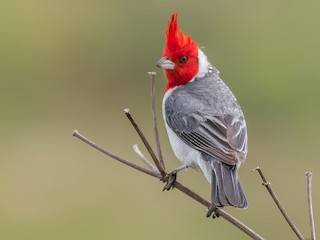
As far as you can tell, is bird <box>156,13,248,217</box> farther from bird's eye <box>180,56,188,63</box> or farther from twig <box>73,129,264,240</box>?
twig <box>73,129,264,240</box>

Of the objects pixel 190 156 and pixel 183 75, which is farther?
pixel 183 75

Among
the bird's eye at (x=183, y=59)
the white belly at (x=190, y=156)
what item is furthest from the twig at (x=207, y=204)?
the bird's eye at (x=183, y=59)

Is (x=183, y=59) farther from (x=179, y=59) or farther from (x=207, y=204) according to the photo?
(x=207, y=204)

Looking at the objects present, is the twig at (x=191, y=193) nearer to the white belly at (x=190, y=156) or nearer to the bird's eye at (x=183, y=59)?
the white belly at (x=190, y=156)

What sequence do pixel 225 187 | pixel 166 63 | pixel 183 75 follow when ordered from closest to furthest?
pixel 225 187, pixel 166 63, pixel 183 75

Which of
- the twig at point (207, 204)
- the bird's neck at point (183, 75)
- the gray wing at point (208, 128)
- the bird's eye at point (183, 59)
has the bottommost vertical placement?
the twig at point (207, 204)

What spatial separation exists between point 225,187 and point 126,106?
678 centimetres

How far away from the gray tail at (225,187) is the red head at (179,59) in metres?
0.87

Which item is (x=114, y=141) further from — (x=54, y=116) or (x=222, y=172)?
(x=222, y=172)

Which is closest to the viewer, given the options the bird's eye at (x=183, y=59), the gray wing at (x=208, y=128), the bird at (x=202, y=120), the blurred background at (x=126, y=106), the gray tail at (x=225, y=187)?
the gray tail at (x=225, y=187)

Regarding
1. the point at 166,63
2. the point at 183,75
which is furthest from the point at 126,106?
the point at 166,63

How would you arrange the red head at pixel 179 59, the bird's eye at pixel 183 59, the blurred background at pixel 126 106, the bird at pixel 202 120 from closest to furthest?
the bird at pixel 202 120, the red head at pixel 179 59, the bird's eye at pixel 183 59, the blurred background at pixel 126 106

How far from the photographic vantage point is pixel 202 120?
20.2ft

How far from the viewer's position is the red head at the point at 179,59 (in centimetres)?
630
